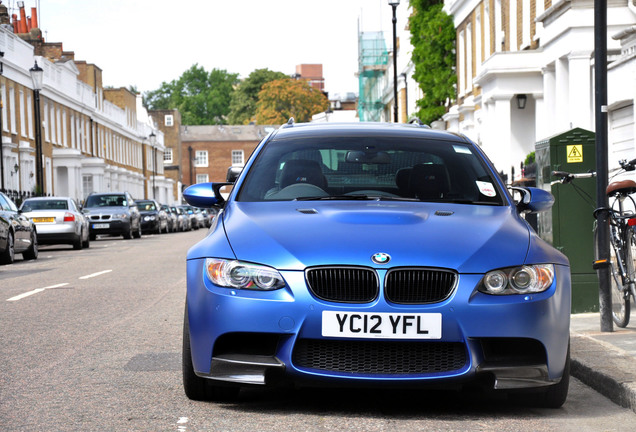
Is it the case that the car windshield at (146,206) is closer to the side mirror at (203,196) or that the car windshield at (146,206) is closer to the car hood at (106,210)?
the car hood at (106,210)

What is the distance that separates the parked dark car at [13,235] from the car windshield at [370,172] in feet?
50.5

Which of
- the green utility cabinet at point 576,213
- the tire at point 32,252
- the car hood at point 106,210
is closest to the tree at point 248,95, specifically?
the car hood at point 106,210

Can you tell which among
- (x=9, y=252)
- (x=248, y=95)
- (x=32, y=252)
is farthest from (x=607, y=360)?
(x=248, y=95)

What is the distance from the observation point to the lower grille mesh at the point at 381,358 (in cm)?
514

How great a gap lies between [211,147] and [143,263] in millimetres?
107448

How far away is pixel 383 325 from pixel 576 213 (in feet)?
16.8

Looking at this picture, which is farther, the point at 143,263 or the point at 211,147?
the point at 211,147

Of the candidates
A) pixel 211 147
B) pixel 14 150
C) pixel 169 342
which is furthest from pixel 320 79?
pixel 169 342

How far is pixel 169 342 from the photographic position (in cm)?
838

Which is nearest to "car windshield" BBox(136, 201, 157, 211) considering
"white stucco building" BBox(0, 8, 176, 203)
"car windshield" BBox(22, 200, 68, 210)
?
"white stucco building" BBox(0, 8, 176, 203)

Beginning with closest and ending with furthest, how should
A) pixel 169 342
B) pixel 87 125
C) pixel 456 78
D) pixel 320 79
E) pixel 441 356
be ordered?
pixel 441 356, pixel 169 342, pixel 456 78, pixel 87 125, pixel 320 79

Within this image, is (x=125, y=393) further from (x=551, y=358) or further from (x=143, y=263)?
(x=143, y=263)

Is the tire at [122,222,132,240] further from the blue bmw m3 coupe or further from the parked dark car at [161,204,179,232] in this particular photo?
the blue bmw m3 coupe

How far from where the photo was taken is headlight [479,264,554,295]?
5160 millimetres
